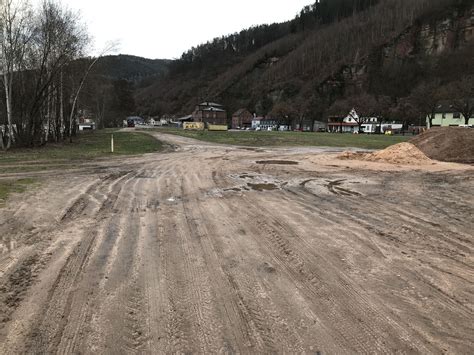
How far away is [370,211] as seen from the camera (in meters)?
8.20

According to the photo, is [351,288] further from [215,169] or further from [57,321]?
[215,169]

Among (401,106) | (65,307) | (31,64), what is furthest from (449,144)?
(401,106)

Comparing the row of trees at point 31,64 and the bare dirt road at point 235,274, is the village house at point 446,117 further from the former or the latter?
the bare dirt road at point 235,274

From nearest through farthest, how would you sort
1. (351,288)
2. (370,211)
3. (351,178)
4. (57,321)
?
(57,321) → (351,288) → (370,211) → (351,178)

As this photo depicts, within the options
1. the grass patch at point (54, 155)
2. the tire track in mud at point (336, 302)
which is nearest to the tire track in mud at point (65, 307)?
the tire track in mud at point (336, 302)

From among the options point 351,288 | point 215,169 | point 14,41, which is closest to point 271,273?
point 351,288

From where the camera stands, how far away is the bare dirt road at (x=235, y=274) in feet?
11.2

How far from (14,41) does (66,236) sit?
25019 millimetres

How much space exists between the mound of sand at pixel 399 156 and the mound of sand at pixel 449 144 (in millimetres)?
874

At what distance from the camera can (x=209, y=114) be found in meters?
144

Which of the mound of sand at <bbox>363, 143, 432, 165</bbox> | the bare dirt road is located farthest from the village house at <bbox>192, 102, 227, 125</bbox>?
the bare dirt road

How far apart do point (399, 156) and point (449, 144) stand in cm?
408

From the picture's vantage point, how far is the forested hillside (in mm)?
120312

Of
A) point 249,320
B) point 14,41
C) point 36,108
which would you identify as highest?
point 14,41
